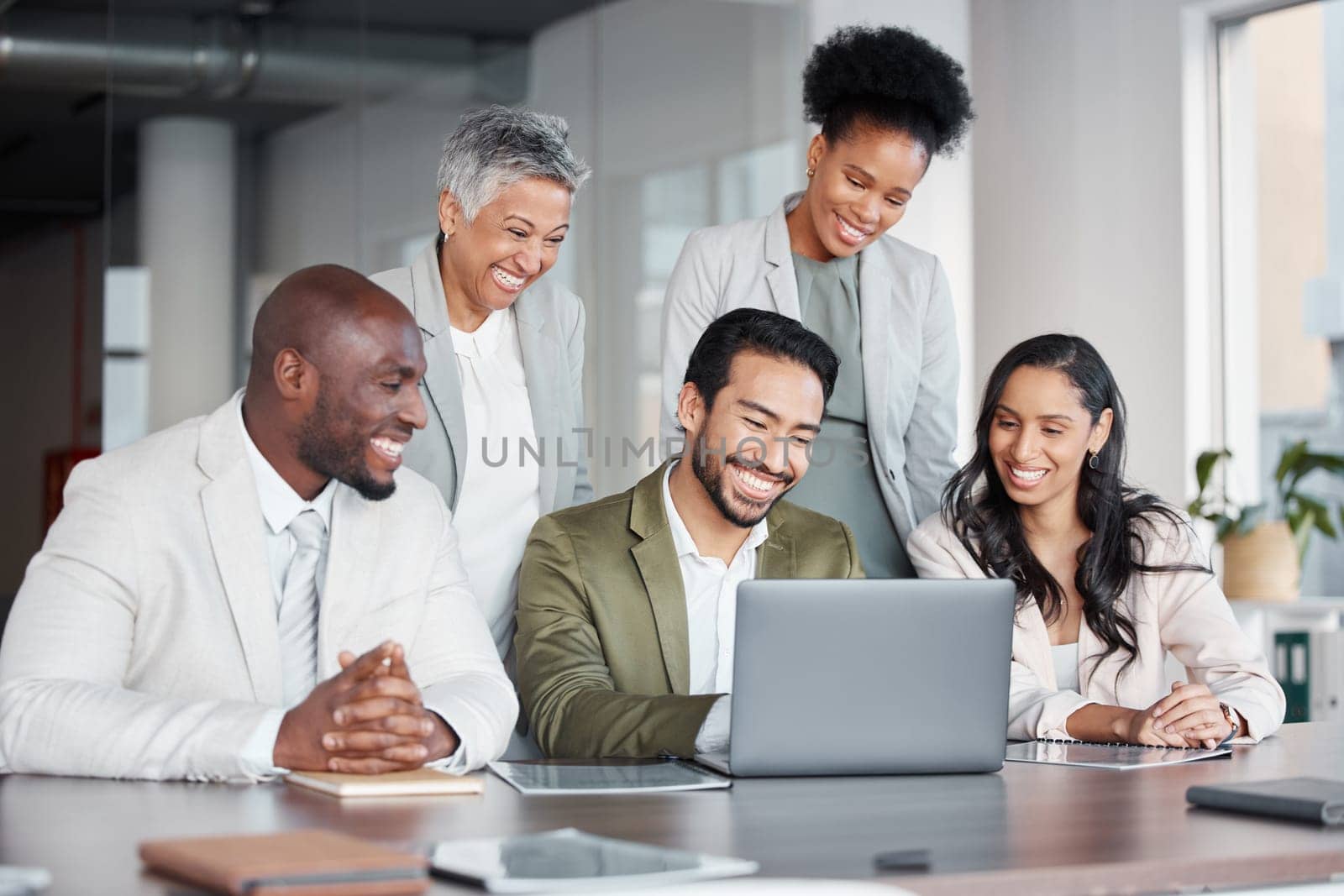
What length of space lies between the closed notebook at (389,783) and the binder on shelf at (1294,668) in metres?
3.76

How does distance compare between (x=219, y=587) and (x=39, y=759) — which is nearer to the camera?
(x=39, y=759)

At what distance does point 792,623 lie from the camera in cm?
196

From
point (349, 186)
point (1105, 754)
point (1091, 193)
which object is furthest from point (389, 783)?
point (1091, 193)

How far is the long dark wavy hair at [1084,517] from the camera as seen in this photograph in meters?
2.85

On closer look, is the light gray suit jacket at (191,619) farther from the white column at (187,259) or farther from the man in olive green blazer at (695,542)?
the white column at (187,259)

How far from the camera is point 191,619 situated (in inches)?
82.6

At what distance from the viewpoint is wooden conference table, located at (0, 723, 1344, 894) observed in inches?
57.2

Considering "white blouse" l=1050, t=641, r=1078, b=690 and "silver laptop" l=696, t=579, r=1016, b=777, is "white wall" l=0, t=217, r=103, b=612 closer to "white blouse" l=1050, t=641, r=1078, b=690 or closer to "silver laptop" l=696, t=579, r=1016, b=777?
"white blouse" l=1050, t=641, r=1078, b=690

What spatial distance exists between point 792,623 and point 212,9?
383 centimetres

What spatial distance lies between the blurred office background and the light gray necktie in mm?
2934

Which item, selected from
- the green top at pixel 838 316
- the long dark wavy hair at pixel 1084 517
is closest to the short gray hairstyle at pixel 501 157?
the green top at pixel 838 316

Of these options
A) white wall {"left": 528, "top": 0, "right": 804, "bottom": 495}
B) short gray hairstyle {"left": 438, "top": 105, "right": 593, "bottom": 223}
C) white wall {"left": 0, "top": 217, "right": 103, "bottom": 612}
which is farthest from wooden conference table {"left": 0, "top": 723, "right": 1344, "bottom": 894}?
white wall {"left": 0, "top": 217, "right": 103, "bottom": 612}

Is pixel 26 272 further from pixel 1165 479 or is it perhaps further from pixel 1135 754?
pixel 1135 754

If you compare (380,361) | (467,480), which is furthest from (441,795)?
(467,480)
